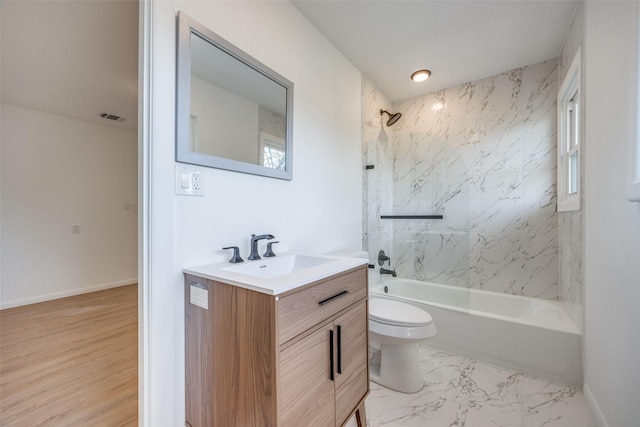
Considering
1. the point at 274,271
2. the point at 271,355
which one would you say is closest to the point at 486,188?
the point at 274,271

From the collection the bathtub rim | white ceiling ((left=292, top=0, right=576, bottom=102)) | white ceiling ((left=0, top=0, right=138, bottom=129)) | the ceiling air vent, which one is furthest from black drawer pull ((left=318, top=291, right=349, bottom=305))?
the ceiling air vent

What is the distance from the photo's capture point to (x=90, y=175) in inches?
140

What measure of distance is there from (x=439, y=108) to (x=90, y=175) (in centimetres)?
475

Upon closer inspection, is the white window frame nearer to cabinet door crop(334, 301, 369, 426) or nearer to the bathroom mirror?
cabinet door crop(334, 301, 369, 426)

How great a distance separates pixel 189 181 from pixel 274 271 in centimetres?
61

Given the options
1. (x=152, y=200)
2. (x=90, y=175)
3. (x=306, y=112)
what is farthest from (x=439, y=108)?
(x=90, y=175)

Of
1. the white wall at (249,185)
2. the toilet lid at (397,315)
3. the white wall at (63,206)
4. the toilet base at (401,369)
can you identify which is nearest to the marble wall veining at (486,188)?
the white wall at (249,185)

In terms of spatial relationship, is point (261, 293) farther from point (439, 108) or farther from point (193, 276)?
point (439, 108)

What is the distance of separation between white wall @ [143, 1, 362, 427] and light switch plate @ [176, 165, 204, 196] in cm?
3

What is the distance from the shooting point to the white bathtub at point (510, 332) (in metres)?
1.70

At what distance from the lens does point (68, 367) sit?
1.73 metres

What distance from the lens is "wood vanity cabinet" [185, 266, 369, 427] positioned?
2.62ft

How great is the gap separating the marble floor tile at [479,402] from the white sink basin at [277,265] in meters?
0.94

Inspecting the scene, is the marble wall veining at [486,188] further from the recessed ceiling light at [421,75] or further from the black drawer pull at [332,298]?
the black drawer pull at [332,298]
